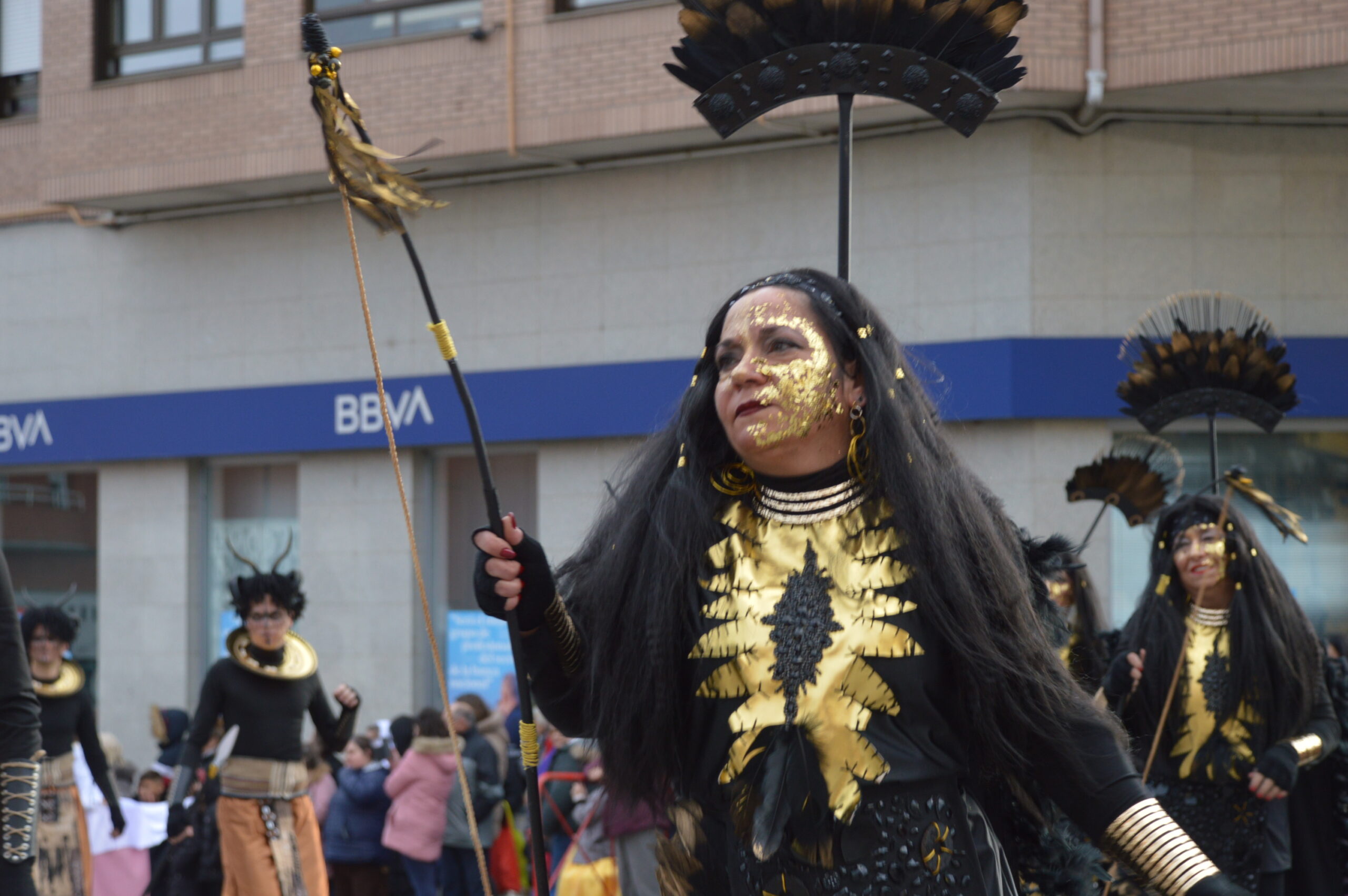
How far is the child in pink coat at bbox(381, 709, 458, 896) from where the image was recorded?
9406 millimetres

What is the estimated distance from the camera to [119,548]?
15312mm

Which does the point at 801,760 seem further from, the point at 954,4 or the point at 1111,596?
the point at 1111,596

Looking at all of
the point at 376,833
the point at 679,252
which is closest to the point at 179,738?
the point at 376,833

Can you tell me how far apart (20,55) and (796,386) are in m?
15.2

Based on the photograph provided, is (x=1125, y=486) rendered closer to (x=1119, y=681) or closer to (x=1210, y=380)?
(x=1210, y=380)

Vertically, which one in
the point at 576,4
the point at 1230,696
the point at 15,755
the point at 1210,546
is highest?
the point at 576,4

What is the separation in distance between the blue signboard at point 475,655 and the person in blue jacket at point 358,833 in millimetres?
3630

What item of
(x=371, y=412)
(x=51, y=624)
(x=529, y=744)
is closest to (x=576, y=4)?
(x=371, y=412)

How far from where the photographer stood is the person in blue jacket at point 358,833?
9.71 meters

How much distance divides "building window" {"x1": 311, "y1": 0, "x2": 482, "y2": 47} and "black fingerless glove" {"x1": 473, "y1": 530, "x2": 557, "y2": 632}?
36.1 ft

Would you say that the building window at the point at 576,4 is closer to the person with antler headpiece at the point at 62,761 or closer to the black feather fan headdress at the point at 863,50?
the person with antler headpiece at the point at 62,761

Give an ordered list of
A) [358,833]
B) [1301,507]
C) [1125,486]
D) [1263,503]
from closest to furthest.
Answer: [1263,503] → [1125,486] → [358,833] → [1301,507]

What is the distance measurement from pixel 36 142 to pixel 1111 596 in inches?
430

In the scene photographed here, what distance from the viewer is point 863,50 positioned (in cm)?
362
